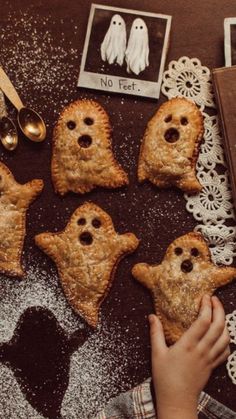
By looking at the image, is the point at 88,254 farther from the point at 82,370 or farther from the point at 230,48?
the point at 230,48

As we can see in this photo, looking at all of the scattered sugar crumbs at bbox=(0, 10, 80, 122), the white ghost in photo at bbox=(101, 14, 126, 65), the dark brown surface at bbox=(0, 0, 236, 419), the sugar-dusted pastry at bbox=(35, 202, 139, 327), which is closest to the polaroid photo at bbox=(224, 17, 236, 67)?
the dark brown surface at bbox=(0, 0, 236, 419)

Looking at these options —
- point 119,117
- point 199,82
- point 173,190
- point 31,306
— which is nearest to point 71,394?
point 31,306

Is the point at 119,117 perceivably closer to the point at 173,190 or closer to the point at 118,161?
the point at 118,161

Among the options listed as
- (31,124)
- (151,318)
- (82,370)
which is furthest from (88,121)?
(82,370)

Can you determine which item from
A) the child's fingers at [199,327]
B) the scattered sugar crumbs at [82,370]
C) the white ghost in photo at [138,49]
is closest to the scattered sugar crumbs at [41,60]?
the white ghost in photo at [138,49]

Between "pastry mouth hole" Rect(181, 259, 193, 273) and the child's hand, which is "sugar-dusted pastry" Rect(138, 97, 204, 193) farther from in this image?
the child's hand

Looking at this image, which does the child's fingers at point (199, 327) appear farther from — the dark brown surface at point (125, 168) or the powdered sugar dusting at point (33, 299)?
the powdered sugar dusting at point (33, 299)
